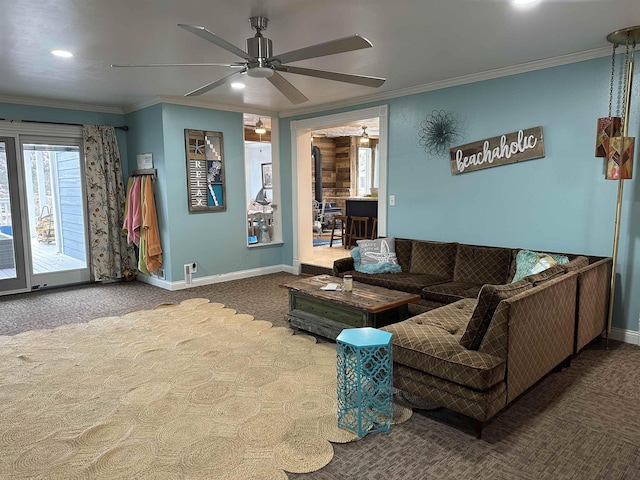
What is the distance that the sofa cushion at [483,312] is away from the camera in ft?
7.64

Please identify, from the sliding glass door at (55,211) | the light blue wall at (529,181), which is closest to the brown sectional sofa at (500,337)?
the light blue wall at (529,181)

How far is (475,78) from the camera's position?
14.6 feet

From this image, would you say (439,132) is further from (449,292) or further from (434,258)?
(449,292)

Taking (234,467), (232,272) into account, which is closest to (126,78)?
(232,272)

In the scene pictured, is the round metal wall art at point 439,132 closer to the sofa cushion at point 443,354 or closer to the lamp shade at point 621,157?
the lamp shade at point 621,157

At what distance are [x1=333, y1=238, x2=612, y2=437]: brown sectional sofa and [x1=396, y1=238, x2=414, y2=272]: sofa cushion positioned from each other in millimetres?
1220

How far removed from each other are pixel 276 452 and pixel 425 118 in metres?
3.94

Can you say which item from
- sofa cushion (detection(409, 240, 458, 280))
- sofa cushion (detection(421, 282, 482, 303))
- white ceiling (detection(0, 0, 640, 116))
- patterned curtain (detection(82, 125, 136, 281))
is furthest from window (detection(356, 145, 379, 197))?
sofa cushion (detection(421, 282, 482, 303))

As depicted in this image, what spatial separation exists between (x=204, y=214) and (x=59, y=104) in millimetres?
2346

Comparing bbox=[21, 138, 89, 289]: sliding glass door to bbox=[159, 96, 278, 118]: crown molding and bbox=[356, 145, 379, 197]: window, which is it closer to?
bbox=[159, 96, 278, 118]: crown molding

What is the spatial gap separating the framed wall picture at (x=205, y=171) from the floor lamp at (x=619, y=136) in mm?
4467

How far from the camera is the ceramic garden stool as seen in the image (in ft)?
7.62

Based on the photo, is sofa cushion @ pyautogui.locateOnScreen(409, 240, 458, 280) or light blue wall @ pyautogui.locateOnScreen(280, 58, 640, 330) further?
sofa cushion @ pyautogui.locateOnScreen(409, 240, 458, 280)

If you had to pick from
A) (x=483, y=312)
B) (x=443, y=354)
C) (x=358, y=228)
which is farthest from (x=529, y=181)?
(x=358, y=228)
